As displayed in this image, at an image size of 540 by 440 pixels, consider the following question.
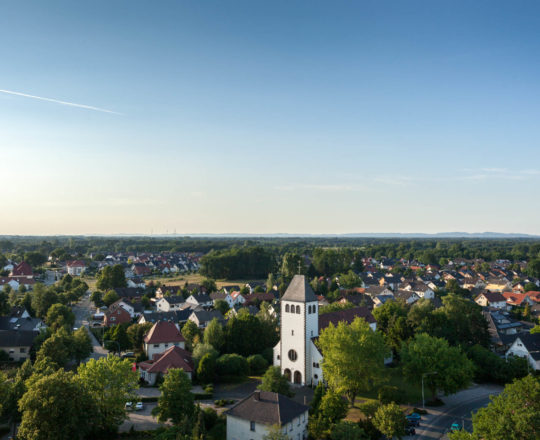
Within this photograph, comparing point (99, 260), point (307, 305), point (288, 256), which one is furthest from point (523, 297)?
point (99, 260)

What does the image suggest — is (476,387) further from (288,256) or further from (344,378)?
(288,256)

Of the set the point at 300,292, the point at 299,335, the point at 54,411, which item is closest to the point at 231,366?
the point at 299,335

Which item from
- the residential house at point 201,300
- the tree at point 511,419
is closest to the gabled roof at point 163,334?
the residential house at point 201,300

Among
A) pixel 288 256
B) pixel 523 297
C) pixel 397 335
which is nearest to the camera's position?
pixel 397 335

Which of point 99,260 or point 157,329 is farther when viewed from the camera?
point 99,260

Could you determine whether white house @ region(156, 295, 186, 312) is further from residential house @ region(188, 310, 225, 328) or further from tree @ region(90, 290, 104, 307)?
residential house @ region(188, 310, 225, 328)

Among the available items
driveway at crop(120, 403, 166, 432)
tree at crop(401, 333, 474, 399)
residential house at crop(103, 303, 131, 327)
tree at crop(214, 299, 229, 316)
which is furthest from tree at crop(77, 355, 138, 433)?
tree at crop(214, 299, 229, 316)

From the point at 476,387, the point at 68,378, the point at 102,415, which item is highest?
the point at 68,378
